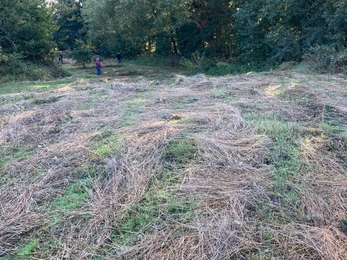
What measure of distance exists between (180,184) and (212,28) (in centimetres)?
1427

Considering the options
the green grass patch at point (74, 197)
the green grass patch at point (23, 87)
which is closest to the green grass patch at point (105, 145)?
the green grass patch at point (74, 197)

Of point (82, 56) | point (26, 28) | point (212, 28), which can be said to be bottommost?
point (82, 56)

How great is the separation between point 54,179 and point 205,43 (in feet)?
50.6

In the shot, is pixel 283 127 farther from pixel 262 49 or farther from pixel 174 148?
pixel 262 49

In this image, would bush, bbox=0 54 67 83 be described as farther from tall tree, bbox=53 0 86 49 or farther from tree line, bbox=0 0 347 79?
tall tree, bbox=53 0 86 49

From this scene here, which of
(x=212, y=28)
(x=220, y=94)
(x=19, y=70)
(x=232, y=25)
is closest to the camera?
(x=220, y=94)

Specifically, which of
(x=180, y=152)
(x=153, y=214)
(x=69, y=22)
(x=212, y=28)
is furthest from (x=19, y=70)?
(x=69, y=22)

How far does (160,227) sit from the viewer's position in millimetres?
2080

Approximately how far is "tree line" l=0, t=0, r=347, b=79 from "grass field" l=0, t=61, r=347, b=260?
20.1 feet

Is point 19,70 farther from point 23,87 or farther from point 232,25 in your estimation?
point 232,25

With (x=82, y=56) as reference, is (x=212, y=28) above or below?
above

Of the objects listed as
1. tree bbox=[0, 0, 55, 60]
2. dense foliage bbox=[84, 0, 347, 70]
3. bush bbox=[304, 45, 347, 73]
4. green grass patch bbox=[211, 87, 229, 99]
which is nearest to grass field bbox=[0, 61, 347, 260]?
green grass patch bbox=[211, 87, 229, 99]

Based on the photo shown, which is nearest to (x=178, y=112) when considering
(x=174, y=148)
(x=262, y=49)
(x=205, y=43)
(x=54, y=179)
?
(x=174, y=148)

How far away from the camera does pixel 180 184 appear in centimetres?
255
